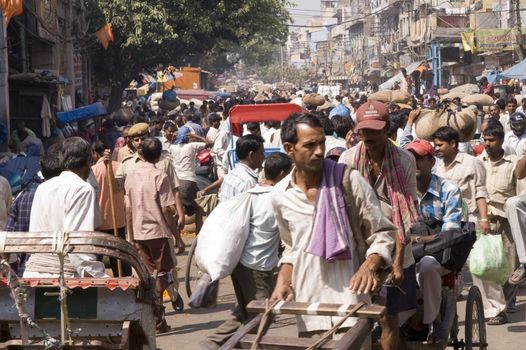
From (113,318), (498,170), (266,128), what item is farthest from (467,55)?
(113,318)

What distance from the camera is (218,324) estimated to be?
9.02 meters

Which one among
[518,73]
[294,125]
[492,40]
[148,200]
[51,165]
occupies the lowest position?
[148,200]

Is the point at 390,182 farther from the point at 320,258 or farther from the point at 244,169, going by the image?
the point at 244,169

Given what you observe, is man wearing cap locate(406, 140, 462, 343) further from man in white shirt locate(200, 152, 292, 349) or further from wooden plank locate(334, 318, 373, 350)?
wooden plank locate(334, 318, 373, 350)

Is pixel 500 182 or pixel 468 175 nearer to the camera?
pixel 468 175

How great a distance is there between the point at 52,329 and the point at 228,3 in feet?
100

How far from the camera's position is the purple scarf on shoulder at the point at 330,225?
4539mm

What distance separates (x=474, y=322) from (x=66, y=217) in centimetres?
273

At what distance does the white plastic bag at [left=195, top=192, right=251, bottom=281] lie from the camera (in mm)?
6316

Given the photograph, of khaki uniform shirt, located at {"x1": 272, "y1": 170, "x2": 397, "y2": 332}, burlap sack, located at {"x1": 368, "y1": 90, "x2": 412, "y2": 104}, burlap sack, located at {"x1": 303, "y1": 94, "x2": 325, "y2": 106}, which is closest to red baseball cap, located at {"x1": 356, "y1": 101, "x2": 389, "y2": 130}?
khaki uniform shirt, located at {"x1": 272, "y1": 170, "x2": 397, "y2": 332}

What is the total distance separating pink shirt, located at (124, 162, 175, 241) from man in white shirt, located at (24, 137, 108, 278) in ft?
8.43

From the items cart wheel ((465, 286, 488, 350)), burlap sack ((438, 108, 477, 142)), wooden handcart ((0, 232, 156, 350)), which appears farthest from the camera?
burlap sack ((438, 108, 477, 142))

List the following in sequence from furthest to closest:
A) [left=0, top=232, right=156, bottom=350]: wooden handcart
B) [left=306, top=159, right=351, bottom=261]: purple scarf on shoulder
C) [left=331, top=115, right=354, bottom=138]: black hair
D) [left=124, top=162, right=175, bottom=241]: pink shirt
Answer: [left=331, top=115, right=354, bottom=138]: black hair → [left=124, top=162, right=175, bottom=241]: pink shirt → [left=0, top=232, right=156, bottom=350]: wooden handcart → [left=306, top=159, right=351, bottom=261]: purple scarf on shoulder

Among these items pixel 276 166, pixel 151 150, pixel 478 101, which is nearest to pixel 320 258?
pixel 276 166
